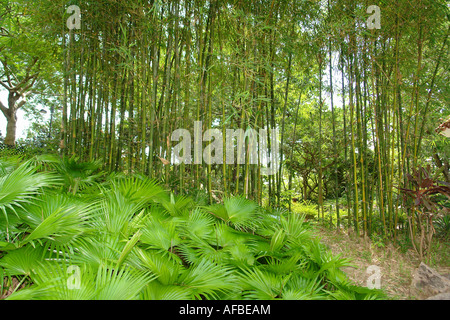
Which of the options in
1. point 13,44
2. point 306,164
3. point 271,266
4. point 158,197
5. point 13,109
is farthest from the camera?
point 13,109

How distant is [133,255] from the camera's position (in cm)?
110

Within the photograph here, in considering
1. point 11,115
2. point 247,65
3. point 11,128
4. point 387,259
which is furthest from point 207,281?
point 11,115

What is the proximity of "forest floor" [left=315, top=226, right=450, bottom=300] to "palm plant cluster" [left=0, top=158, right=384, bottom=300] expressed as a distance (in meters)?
0.74

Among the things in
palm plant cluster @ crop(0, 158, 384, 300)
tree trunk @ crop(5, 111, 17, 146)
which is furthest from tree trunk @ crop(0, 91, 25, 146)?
palm plant cluster @ crop(0, 158, 384, 300)

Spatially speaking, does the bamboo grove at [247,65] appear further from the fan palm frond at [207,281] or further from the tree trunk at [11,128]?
the tree trunk at [11,128]

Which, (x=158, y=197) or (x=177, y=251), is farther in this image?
(x=158, y=197)

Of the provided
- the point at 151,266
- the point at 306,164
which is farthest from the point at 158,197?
the point at 306,164

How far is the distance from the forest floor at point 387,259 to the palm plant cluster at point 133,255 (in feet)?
2.42

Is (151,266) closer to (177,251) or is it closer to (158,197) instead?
(177,251)

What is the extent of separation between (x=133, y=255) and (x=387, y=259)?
2.36m

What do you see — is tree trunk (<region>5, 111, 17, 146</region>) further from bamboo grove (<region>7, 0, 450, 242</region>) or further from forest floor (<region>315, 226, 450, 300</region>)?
forest floor (<region>315, 226, 450, 300</region>)

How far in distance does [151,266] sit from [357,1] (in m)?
3.14

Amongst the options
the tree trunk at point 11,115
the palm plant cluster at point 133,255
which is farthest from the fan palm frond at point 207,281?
the tree trunk at point 11,115
